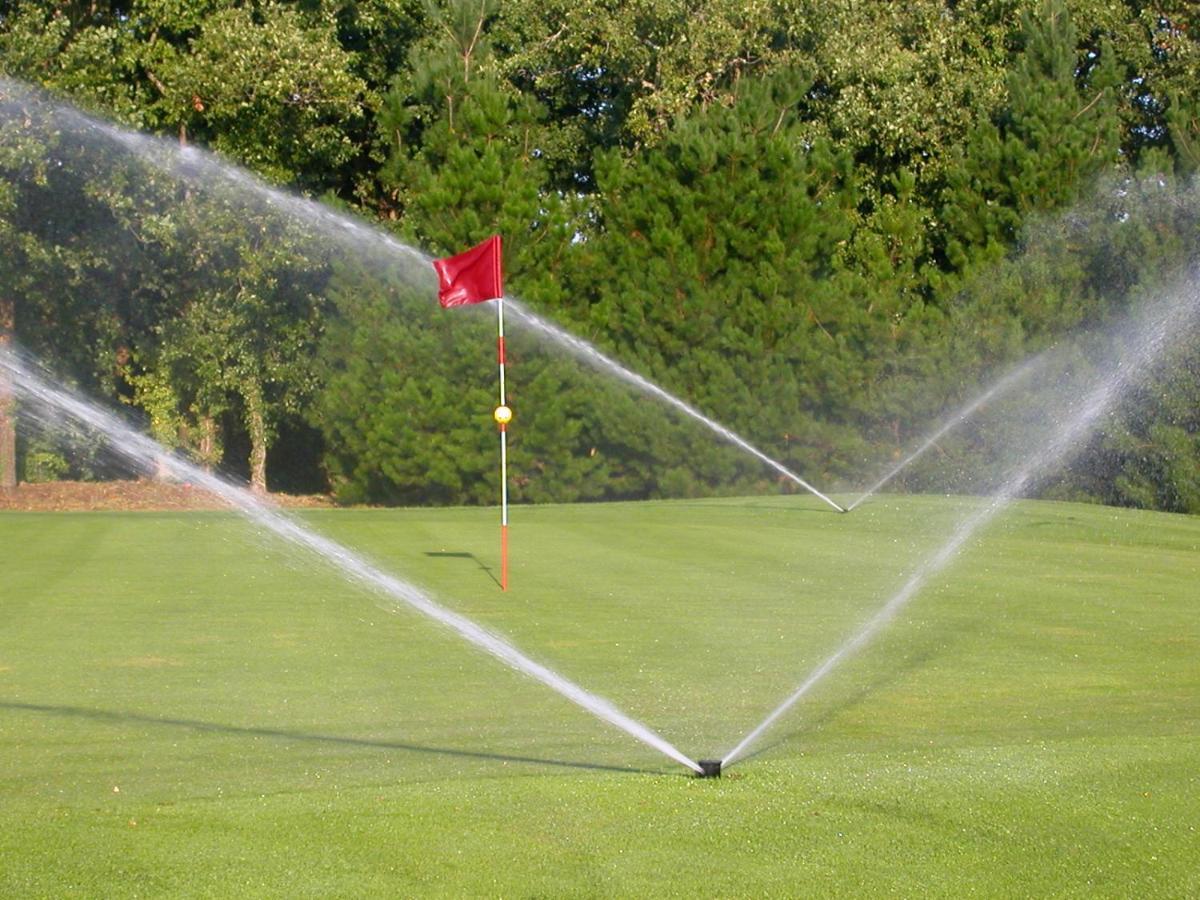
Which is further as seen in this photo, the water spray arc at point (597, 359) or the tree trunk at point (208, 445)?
the tree trunk at point (208, 445)

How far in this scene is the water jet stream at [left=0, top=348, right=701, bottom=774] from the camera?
9047mm

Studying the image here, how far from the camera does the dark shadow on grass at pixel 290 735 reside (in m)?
7.57

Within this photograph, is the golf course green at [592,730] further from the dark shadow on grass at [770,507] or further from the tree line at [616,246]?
the tree line at [616,246]

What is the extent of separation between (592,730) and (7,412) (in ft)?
91.9

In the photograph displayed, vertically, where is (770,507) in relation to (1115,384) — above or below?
below

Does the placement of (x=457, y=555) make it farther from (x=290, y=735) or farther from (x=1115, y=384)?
(x=1115, y=384)

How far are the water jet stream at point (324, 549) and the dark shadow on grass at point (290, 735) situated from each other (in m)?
0.51

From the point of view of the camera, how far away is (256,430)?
118 feet

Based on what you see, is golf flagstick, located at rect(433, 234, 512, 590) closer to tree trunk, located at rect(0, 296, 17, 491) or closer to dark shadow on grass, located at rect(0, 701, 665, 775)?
dark shadow on grass, located at rect(0, 701, 665, 775)

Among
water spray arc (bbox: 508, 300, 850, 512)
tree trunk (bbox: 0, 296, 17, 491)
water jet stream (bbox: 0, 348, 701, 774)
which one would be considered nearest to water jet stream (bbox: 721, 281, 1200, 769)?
water spray arc (bbox: 508, 300, 850, 512)

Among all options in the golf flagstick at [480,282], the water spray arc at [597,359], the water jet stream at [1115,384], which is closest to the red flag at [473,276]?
the golf flagstick at [480,282]

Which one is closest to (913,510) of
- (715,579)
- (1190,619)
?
(715,579)

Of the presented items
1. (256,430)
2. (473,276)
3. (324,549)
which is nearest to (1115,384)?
(256,430)

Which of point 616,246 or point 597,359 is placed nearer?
point 597,359
